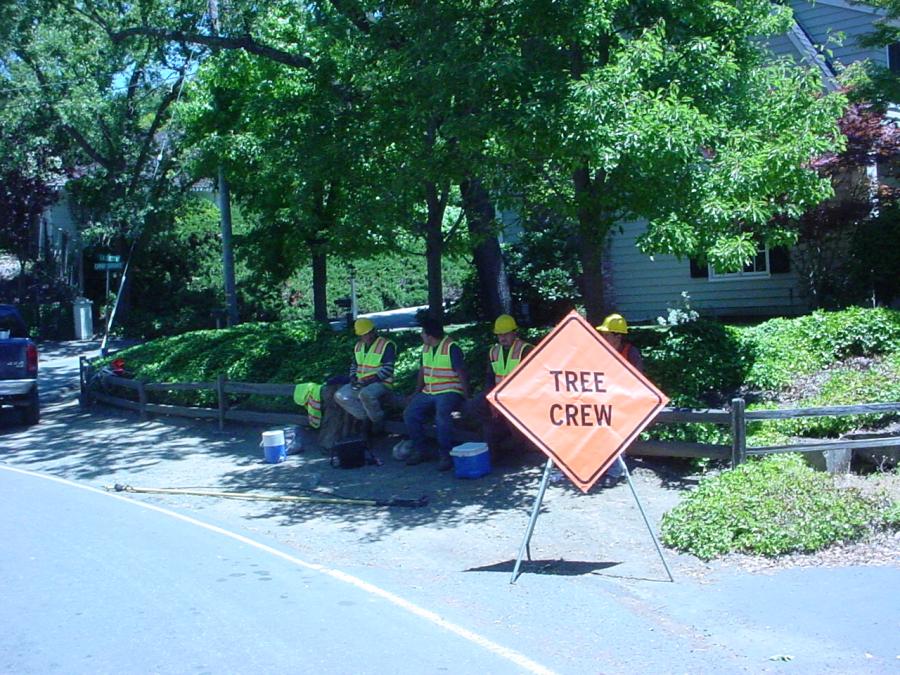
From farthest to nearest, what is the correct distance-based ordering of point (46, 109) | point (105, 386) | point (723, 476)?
point (46, 109)
point (105, 386)
point (723, 476)

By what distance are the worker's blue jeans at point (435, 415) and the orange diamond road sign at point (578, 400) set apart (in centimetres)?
332

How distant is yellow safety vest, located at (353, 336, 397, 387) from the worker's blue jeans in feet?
2.53

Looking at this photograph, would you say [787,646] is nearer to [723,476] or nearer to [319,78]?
[723,476]

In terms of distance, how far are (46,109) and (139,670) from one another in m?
23.1

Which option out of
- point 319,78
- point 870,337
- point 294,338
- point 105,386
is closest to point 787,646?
point 870,337

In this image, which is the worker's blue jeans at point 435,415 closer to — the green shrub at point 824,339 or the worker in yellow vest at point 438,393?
the worker in yellow vest at point 438,393

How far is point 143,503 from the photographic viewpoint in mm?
10258

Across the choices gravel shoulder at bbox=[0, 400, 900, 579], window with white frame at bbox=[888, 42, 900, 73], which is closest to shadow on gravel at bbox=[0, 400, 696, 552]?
gravel shoulder at bbox=[0, 400, 900, 579]

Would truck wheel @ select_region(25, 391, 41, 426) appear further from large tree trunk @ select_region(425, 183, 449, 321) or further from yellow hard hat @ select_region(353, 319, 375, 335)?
yellow hard hat @ select_region(353, 319, 375, 335)

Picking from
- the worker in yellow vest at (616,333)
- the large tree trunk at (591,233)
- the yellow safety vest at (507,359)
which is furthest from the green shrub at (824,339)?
the yellow safety vest at (507,359)

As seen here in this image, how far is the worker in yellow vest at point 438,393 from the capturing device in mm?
10454

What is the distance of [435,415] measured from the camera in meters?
10.8

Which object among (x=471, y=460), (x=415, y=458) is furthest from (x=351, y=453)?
(x=471, y=460)

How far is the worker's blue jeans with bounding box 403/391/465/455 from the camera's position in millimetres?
10445
